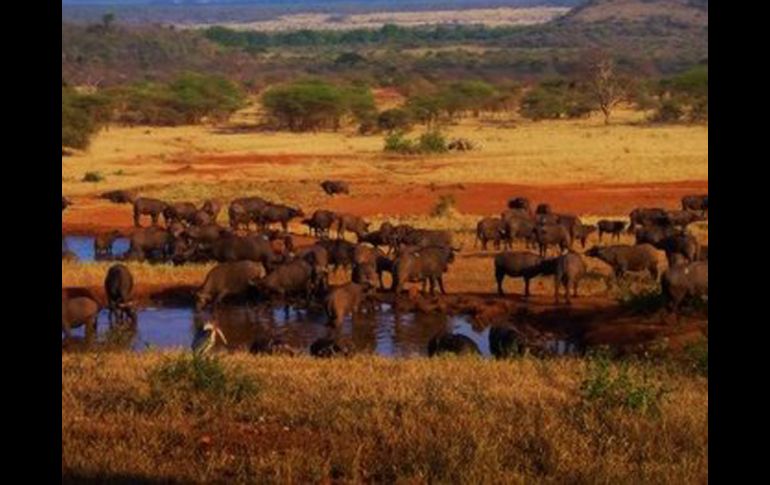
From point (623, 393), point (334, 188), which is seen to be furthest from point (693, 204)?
point (623, 393)

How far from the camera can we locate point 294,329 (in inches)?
728

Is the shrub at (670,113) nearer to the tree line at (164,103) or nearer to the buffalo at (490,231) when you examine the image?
the tree line at (164,103)

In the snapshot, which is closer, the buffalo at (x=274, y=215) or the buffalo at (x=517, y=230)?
the buffalo at (x=517, y=230)

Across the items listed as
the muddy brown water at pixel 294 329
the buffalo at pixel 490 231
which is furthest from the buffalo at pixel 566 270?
the buffalo at pixel 490 231

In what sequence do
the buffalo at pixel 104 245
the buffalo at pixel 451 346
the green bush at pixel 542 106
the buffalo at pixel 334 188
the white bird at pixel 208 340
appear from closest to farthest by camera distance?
the white bird at pixel 208 340 < the buffalo at pixel 451 346 < the buffalo at pixel 104 245 < the buffalo at pixel 334 188 < the green bush at pixel 542 106

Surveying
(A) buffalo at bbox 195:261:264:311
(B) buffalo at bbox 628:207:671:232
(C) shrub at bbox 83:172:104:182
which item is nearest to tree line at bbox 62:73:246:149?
(C) shrub at bbox 83:172:104:182

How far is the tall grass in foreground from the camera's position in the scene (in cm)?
706

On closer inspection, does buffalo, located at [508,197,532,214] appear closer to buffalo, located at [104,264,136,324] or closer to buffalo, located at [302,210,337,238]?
buffalo, located at [302,210,337,238]

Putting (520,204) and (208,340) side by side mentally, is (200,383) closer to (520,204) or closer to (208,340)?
(208,340)

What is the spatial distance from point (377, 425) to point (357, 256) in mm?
13775

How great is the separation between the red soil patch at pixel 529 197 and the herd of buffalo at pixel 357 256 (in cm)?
409

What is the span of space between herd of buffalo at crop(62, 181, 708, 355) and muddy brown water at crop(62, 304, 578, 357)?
0.28 metres

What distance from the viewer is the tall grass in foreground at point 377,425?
706cm
